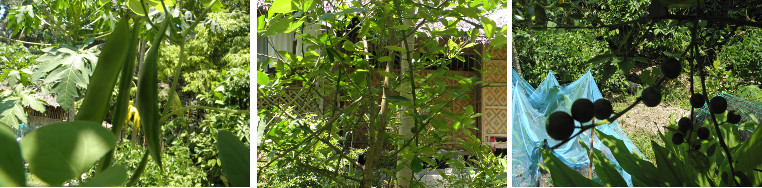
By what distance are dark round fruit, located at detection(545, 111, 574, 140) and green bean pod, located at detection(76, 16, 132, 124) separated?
0.18 metres

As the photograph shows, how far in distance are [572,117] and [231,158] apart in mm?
158

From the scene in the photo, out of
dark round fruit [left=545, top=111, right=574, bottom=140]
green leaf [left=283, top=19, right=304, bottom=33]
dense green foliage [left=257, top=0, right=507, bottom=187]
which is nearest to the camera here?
dark round fruit [left=545, top=111, right=574, bottom=140]

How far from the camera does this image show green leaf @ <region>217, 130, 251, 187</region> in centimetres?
19

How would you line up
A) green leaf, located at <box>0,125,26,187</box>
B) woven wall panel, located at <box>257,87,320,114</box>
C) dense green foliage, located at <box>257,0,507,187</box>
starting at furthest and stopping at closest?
1. woven wall panel, located at <box>257,87,320,114</box>
2. dense green foliage, located at <box>257,0,507,187</box>
3. green leaf, located at <box>0,125,26,187</box>

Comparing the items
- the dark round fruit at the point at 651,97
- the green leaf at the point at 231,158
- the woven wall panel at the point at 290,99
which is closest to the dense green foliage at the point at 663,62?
the dark round fruit at the point at 651,97

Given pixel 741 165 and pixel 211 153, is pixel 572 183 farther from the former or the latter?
pixel 211 153

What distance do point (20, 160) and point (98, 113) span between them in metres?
0.08

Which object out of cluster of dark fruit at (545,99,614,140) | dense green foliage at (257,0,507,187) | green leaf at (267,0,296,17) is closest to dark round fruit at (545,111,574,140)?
cluster of dark fruit at (545,99,614,140)

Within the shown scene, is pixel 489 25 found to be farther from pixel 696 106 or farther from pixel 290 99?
pixel 290 99

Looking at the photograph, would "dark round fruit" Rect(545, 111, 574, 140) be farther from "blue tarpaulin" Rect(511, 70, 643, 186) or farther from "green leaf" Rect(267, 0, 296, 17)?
"blue tarpaulin" Rect(511, 70, 643, 186)

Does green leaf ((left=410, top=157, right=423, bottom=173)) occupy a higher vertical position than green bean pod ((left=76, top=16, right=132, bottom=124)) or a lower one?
lower

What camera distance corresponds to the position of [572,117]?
26cm

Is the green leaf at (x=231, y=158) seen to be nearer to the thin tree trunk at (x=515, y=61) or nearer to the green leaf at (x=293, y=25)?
the green leaf at (x=293, y=25)

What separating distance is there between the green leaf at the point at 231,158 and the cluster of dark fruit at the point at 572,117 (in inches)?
5.3
